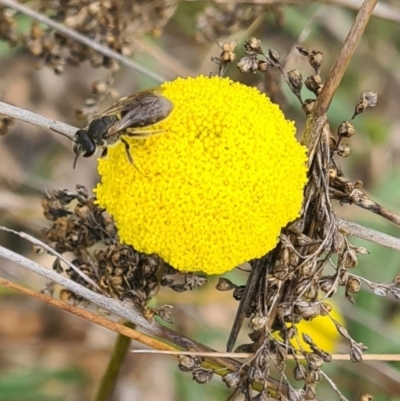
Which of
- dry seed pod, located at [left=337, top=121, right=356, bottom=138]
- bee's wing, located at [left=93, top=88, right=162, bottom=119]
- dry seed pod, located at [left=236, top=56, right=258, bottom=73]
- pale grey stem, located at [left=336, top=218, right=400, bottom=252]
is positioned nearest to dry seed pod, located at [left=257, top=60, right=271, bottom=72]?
dry seed pod, located at [left=236, top=56, right=258, bottom=73]

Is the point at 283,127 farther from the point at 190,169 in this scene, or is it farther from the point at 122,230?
the point at 122,230

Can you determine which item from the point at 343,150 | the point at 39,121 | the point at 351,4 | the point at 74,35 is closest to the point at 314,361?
the point at 343,150

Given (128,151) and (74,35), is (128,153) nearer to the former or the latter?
(128,151)

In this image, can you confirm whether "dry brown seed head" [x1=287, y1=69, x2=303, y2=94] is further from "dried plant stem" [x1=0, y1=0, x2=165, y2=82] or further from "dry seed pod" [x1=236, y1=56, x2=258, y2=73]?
"dried plant stem" [x1=0, y1=0, x2=165, y2=82]

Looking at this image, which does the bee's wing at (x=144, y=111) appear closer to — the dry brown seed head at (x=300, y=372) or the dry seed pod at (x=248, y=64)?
the dry seed pod at (x=248, y=64)

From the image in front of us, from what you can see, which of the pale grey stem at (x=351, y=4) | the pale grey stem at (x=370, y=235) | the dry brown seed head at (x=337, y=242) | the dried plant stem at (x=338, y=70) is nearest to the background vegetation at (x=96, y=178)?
the pale grey stem at (x=351, y=4)

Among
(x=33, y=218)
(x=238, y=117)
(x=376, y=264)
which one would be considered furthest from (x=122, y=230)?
(x=376, y=264)

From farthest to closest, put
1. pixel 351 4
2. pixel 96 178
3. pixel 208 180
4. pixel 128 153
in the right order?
1. pixel 96 178
2. pixel 351 4
3. pixel 128 153
4. pixel 208 180
